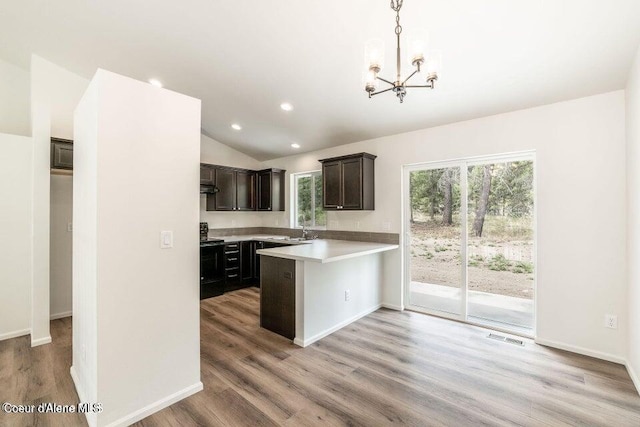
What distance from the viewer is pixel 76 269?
2.28m

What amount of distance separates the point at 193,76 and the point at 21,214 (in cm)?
252

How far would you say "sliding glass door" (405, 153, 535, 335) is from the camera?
132 inches

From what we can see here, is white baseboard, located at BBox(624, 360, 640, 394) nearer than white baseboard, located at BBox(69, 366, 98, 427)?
No

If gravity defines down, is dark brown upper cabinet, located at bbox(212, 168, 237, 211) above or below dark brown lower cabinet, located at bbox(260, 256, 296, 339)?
above

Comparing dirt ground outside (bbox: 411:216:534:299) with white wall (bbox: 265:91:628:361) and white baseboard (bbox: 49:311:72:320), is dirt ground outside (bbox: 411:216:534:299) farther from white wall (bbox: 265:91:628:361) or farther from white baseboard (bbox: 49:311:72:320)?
white baseboard (bbox: 49:311:72:320)

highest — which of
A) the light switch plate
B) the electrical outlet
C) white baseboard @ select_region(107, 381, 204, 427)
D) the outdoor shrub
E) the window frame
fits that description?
the window frame

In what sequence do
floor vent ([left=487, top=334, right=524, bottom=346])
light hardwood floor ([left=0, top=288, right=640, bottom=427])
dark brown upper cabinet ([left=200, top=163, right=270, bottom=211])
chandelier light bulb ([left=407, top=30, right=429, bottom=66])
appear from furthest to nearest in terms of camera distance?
dark brown upper cabinet ([left=200, top=163, right=270, bottom=211]) → floor vent ([left=487, top=334, right=524, bottom=346]) → light hardwood floor ([left=0, top=288, right=640, bottom=427]) → chandelier light bulb ([left=407, top=30, right=429, bottom=66])

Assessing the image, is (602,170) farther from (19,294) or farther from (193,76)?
(19,294)

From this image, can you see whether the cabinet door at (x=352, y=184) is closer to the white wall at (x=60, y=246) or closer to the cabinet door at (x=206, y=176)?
the cabinet door at (x=206, y=176)

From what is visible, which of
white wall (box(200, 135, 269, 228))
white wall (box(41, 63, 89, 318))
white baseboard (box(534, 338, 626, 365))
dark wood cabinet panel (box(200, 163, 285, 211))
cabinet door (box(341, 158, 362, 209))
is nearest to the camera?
white baseboard (box(534, 338, 626, 365))

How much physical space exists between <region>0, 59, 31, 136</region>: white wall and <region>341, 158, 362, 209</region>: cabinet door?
14.1 ft

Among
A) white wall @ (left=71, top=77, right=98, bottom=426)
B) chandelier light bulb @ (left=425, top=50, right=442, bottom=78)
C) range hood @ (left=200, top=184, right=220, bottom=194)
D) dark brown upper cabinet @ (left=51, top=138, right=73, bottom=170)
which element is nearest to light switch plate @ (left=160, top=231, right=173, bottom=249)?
white wall @ (left=71, top=77, right=98, bottom=426)

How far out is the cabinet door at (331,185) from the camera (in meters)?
4.45

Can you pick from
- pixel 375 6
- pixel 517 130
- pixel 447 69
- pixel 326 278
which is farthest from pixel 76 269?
pixel 517 130
